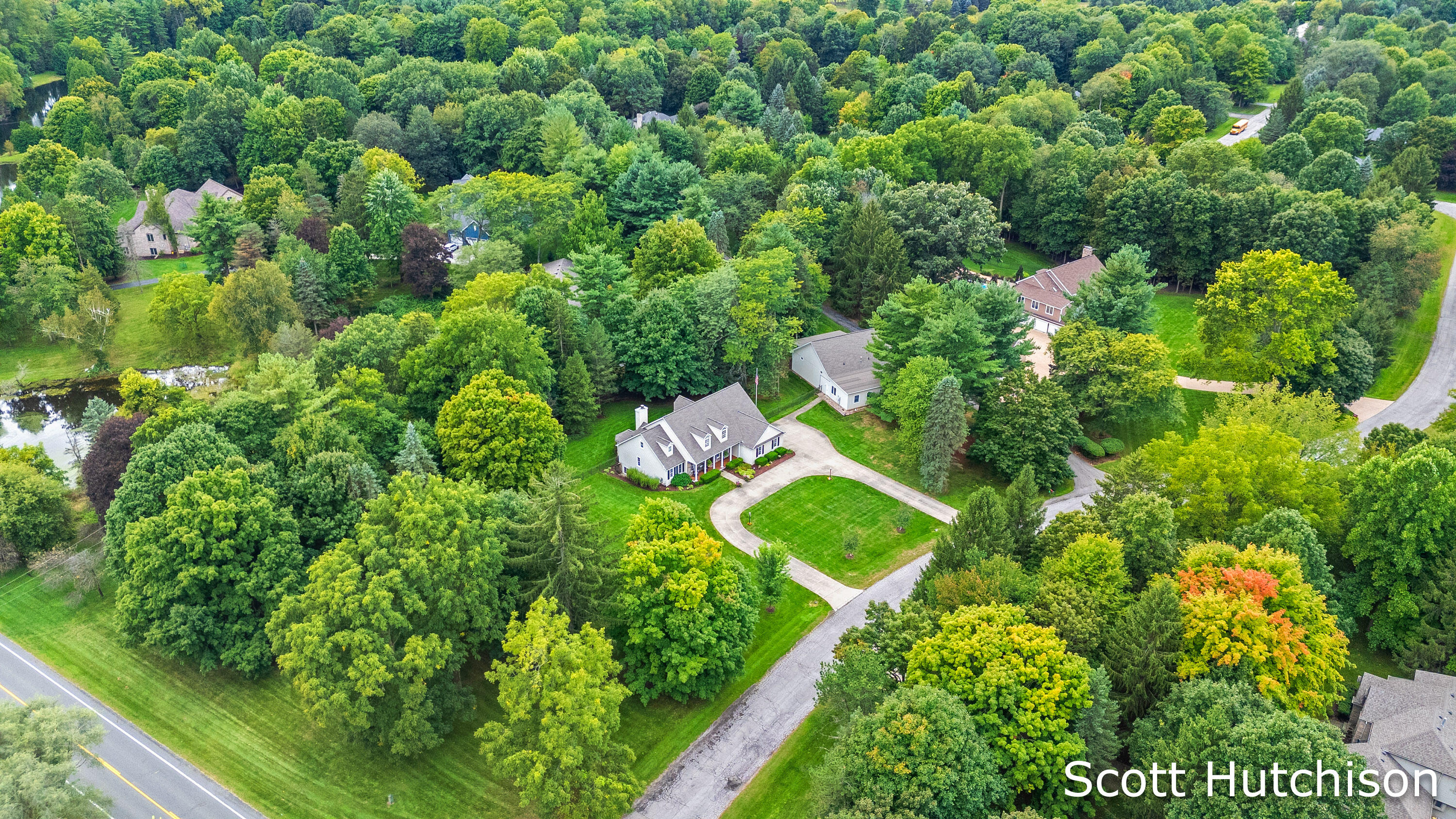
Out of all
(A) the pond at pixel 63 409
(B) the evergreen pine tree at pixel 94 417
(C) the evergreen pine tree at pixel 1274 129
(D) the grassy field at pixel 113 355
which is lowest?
(A) the pond at pixel 63 409

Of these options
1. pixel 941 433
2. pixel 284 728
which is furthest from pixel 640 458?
pixel 284 728

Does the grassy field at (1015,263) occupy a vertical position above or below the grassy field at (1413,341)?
above

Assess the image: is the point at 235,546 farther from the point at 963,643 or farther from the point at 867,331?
the point at 867,331

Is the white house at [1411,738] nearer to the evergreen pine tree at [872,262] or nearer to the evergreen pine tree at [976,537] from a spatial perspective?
the evergreen pine tree at [976,537]

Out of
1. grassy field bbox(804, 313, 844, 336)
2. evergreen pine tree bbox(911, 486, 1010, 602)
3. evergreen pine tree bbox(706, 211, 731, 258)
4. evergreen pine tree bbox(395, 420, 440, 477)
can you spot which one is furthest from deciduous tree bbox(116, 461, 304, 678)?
evergreen pine tree bbox(706, 211, 731, 258)

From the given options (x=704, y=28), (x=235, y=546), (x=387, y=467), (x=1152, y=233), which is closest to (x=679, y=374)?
(x=387, y=467)

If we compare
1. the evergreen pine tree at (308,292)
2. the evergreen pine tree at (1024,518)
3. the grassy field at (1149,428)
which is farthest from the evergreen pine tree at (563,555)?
the grassy field at (1149,428)

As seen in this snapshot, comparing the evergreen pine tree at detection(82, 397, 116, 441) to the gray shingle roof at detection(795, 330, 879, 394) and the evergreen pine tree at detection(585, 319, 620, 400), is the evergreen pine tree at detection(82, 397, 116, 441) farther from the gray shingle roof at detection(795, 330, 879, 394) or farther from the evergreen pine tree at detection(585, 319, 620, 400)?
the gray shingle roof at detection(795, 330, 879, 394)
